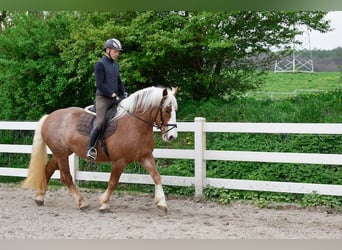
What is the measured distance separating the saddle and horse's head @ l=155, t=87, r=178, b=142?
64 cm

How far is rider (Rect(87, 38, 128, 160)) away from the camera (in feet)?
21.5

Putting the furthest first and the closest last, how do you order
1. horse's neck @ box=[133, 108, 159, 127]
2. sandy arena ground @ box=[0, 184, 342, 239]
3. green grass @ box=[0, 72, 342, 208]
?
green grass @ box=[0, 72, 342, 208] < horse's neck @ box=[133, 108, 159, 127] < sandy arena ground @ box=[0, 184, 342, 239]

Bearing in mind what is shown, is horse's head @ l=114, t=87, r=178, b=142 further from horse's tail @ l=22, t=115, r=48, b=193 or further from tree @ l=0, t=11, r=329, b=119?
tree @ l=0, t=11, r=329, b=119

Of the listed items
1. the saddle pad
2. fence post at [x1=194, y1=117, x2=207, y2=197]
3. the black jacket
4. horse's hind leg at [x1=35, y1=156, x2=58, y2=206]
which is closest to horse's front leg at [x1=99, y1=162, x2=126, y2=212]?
the saddle pad

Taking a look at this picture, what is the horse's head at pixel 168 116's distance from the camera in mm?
6273

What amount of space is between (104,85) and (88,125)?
606 millimetres

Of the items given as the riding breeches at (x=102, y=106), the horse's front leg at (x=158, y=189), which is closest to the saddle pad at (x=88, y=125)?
the riding breeches at (x=102, y=106)

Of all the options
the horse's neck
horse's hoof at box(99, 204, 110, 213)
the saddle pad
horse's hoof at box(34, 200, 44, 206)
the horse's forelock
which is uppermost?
the horse's forelock

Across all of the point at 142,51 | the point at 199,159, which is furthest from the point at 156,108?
the point at 142,51

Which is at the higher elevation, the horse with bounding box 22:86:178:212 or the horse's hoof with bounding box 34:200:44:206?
the horse with bounding box 22:86:178:212

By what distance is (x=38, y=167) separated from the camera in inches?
289

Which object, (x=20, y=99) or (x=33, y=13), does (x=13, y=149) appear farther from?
(x=33, y=13)

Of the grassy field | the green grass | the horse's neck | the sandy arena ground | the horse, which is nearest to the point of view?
the sandy arena ground

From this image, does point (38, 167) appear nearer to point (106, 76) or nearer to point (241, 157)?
point (106, 76)
